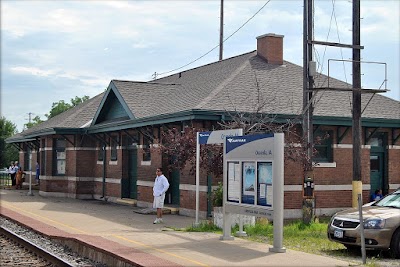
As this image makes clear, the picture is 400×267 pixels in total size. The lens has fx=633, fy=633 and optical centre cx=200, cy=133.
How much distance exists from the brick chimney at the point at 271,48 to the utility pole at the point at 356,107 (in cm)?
930

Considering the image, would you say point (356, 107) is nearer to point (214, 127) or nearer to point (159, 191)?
point (214, 127)

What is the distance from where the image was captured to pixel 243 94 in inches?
872

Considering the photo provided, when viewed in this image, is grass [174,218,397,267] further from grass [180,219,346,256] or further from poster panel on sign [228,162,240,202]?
poster panel on sign [228,162,240,202]

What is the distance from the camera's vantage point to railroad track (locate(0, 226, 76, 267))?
1251 cm

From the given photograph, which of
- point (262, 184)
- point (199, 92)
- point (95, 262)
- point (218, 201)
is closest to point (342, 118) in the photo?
point (199, 92)

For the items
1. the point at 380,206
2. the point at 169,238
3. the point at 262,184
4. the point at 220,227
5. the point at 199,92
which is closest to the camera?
the point at 262,184

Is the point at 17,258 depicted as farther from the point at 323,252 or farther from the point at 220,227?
the point at 323,252

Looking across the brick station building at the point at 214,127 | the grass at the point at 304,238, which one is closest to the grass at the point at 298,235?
the grass at the point at 304,238

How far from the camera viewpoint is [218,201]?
16734 mm

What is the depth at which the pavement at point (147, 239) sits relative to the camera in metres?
11.1

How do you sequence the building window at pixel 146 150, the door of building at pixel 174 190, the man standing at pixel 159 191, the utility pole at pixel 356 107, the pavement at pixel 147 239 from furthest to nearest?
the building window at pixel 146 150 < the door of building at pixel 174 190 < the man standing at pixel 159 191 < the utility pole at pixel 356 107 < the pavement at pixel 147 239

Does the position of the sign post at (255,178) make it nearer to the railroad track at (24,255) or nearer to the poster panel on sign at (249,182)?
the poster panel on sign at (249,182)

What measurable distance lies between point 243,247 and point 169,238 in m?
2.17

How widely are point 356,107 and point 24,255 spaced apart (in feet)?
29.4
